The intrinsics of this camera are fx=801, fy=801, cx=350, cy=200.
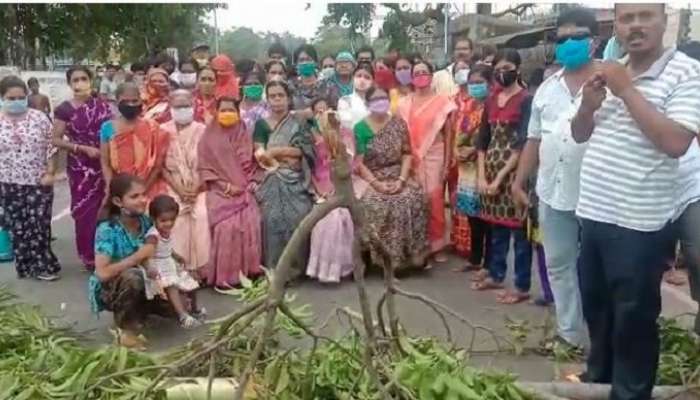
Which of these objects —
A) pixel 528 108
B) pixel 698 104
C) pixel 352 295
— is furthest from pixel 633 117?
pixel 352 295

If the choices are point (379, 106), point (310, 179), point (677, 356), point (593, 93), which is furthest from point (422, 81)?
point (593, 93)

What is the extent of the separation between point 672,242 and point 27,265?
14.7 feet

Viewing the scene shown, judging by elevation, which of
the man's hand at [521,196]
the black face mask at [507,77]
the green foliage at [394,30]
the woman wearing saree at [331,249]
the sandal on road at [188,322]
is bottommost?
the sandal on road at [188,322]

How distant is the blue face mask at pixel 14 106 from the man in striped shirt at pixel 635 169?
13.2 ft

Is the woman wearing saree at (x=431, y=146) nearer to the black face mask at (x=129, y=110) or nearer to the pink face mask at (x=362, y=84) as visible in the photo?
the pink face mask at (x=362, y=84)

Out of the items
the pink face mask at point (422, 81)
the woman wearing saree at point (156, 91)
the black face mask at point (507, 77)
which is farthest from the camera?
the woman wearing saree at point (156, 91)

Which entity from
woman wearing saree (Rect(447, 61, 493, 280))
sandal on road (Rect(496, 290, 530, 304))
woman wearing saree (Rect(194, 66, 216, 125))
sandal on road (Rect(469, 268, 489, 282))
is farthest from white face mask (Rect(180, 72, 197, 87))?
sandal on road (Rect(496, 290, 530, 304))

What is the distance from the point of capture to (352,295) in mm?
5305

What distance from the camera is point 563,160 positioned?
3705 mm

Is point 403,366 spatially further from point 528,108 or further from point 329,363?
point 528,108

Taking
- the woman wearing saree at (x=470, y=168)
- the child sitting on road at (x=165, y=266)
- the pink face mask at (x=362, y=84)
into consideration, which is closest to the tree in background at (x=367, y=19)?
the pink face mask at (x=362, y=84)

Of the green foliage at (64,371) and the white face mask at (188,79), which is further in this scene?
the white face mask at (188,79)

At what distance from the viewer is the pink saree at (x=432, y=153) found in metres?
5.98

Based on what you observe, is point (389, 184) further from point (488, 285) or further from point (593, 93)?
point (593, 93)
